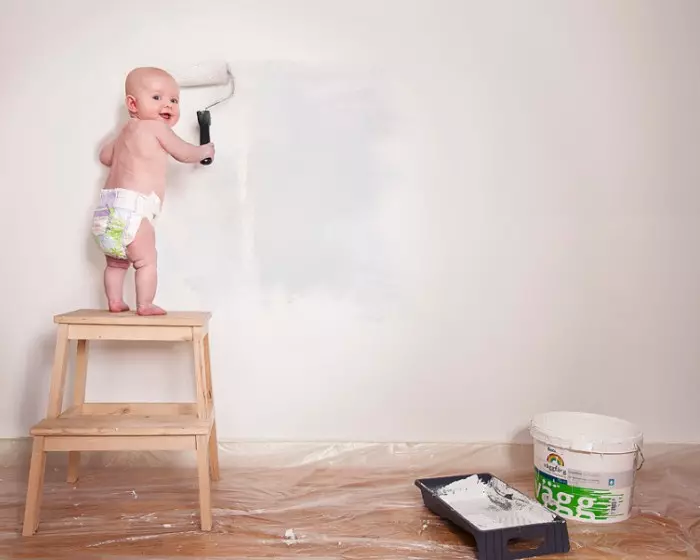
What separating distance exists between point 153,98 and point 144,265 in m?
0.42

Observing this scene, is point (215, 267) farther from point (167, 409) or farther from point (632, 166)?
point (632, 166)

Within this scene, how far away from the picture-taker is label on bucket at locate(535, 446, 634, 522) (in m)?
1.63

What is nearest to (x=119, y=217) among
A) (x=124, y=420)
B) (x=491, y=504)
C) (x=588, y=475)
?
(x=124, y=420)

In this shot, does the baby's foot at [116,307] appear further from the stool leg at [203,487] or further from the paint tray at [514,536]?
the paint tray at [514,536]

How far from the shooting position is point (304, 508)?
1.72 m

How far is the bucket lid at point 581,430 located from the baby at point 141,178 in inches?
40.6

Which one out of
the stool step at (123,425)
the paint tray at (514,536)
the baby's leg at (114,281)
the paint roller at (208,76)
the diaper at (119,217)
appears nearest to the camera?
the paint tray at (514,536)

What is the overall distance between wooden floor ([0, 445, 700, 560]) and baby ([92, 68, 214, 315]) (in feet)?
1.69

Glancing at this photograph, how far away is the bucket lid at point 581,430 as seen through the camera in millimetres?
1630

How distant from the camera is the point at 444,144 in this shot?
204 cm

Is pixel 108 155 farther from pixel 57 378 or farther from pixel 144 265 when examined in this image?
pixel 57 378

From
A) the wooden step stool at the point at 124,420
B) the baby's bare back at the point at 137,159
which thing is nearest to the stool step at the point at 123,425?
the wooden step stool at the point at 124,420

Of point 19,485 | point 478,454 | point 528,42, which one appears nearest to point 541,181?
point 528,42

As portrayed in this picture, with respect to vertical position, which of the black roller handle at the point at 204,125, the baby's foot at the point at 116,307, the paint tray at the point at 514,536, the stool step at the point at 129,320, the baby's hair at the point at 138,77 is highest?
the baby's hair at the point at 138,77
